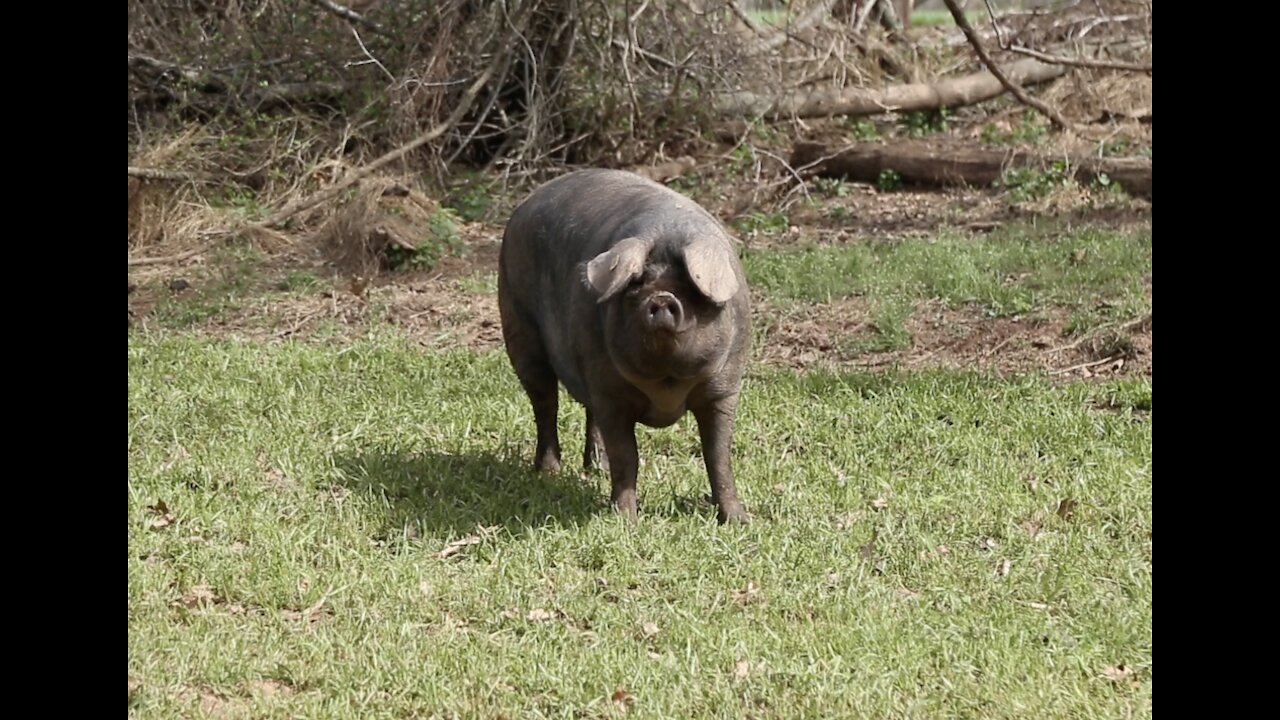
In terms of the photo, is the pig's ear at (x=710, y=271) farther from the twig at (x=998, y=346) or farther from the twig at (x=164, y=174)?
the twig at (x=164, y=174)

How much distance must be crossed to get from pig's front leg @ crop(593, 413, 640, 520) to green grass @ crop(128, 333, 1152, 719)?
17 centimetres

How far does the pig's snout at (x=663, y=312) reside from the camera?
240 inches

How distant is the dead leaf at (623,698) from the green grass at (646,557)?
0.02 m

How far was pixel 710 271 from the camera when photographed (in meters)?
6.21

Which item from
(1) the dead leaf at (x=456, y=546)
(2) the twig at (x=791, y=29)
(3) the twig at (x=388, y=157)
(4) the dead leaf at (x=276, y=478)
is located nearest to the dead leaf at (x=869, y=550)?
(1) the dead leaf at (x=456, y=546)

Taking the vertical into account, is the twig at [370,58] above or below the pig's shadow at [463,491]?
above

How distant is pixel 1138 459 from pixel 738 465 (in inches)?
79.0

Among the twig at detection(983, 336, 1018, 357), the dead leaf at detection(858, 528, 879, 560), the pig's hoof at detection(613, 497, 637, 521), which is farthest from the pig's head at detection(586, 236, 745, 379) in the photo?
the twig at detection(983, 336, 1018, 357)

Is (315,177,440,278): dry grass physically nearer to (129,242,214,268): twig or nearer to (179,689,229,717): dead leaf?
(129,242,214,268): twig

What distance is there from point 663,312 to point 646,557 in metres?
1.14

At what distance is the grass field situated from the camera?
536 centimetres

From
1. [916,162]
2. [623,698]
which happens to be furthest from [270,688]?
[916,162]
